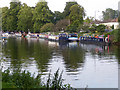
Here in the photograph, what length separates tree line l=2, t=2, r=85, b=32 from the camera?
8800 centimetres

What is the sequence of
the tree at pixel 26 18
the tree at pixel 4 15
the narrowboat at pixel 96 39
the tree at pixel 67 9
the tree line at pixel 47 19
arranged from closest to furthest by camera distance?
the narrowboat at pixel 96 39 → the tree line at pixel 47 19 → the tree at pixel 67 9 → the tree at pixel 26 18 → the tree at pixel 4 15

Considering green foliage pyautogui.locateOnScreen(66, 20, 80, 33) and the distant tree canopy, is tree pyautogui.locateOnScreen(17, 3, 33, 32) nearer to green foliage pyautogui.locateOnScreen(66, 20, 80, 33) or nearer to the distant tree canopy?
green foliage pyautogui.locateOnScreen(66, 20, 80, 33)

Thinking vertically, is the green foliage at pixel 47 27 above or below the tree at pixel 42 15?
below

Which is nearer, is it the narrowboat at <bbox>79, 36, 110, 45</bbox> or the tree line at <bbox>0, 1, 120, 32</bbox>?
the narrowboat at <bbox>79, 36, 110, 45</bbox>

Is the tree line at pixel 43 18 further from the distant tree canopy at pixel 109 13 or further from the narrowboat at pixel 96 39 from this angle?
the distant tree canopy at pixel 109 13

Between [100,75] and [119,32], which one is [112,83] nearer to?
[100,75]

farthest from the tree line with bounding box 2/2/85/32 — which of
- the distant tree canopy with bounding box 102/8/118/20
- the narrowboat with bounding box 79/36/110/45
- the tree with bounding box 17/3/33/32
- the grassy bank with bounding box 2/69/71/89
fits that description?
the grassy bank with bounding box 2/69/71/89

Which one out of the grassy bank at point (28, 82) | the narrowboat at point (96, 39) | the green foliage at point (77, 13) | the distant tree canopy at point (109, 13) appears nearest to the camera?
the grassy bank at point (28, 82)

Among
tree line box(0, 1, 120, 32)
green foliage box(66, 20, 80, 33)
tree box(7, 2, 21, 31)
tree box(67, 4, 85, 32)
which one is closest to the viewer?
green foliage box(66, 20, 80, 33)

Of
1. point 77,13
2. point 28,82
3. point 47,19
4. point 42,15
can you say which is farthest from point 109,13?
point 28,82

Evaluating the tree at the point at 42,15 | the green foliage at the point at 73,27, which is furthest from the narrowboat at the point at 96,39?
the tree at the point at 42,15

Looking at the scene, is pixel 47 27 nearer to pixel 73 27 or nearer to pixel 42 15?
pixel 42 15

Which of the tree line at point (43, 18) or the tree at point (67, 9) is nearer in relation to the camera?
the tree line at point (43, 18)

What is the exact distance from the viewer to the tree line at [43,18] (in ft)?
289
